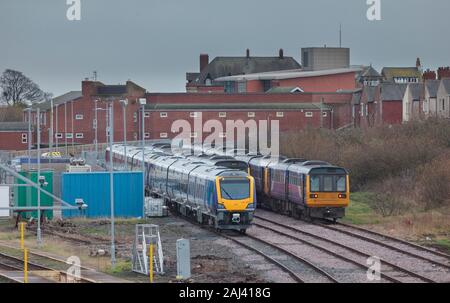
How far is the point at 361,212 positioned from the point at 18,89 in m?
114

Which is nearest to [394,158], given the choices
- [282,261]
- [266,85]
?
[282,261]

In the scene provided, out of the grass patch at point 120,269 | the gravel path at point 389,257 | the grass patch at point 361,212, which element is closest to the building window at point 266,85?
the grass patch at point 361,212

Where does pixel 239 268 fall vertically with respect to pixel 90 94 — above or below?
below

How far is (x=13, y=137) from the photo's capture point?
10625 centimetres

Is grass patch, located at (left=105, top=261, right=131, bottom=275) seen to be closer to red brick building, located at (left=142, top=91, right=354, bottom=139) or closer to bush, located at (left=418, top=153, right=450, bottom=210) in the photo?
bush, located at (left=418, top=153, right=450, bottom=210)

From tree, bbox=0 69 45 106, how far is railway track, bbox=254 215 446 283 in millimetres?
111345

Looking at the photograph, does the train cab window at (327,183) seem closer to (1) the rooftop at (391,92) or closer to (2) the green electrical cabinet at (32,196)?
(2) the green electrical cabinet at (32,196)

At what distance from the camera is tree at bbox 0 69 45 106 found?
152 meters

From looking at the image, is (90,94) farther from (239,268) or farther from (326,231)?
(239,268)

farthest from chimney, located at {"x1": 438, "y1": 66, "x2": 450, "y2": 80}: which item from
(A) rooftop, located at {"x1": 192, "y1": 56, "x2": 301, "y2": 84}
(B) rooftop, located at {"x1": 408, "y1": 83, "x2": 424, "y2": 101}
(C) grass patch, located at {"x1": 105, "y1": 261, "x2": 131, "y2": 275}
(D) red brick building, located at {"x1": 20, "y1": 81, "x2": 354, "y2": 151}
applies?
(C) grass patch, located at {"x1": 105, "y1": 261, "x2": 131, "y2": 275}

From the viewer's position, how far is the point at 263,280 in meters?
26.9

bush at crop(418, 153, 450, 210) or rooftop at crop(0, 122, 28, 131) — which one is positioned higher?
rooftop at crop(0, 122, 28, 131)
